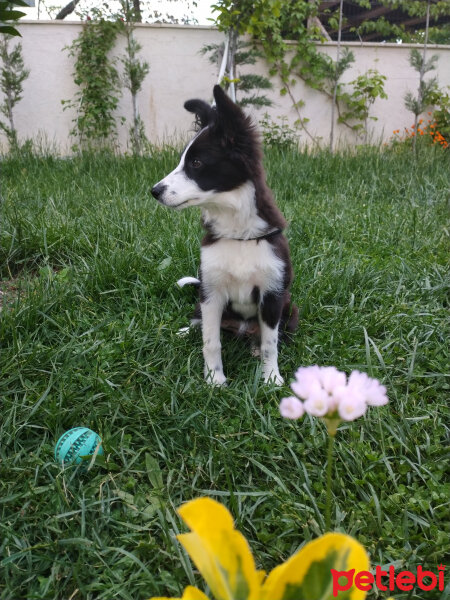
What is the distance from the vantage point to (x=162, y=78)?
812cm

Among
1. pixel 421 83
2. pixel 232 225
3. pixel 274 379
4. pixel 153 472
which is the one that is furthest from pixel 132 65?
pixel 153 472

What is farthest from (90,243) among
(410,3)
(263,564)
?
(410,3)

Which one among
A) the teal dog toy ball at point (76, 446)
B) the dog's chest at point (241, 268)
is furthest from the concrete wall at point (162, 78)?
the teal dog toy ball at point (76, 446)

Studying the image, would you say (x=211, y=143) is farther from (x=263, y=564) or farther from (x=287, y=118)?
(x=287, y=118)

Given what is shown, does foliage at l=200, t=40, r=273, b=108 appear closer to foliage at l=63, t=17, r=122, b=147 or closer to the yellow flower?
foliage at l=63, t=17, r=122, b=147

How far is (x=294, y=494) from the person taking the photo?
160 cm

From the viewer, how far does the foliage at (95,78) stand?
761 cm

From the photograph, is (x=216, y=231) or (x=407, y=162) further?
(x=407, y=162)

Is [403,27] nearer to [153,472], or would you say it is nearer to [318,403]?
[153,472]

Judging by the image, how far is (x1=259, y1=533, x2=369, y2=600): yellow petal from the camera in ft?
1.66

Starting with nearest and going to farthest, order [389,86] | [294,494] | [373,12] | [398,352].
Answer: [294,494] → [398,352] → [389,86] → [373,12]

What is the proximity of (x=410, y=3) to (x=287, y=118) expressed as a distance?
367 centimetres

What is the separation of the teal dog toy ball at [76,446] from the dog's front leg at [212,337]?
25.0 inches

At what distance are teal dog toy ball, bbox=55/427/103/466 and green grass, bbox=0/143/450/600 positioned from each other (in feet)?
0.13
